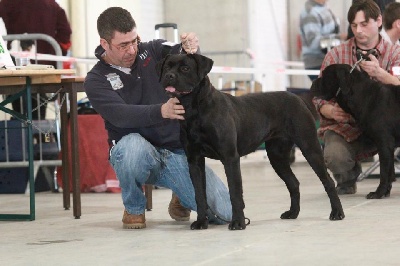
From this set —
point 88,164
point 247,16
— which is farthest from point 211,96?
point 247,16

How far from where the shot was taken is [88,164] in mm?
6426

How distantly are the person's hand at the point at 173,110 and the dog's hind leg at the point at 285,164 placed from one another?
657 millimetres

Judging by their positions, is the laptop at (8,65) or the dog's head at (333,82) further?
the dog's head at (333,82)

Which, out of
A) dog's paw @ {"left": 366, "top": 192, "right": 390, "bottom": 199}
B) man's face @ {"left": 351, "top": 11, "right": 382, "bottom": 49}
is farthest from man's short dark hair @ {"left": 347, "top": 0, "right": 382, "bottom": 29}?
dog's paw @ {"left": 366, "top": 192, "right": 390, "bottom": 199}

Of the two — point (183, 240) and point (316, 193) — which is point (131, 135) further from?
point (316, 193)

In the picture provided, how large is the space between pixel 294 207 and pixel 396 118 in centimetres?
130

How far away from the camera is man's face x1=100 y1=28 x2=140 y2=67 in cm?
409

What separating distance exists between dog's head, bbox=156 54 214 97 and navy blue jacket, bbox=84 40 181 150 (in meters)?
0.47

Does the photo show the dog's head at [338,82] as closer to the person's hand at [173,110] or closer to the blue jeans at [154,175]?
the blue jeans at [154,175]

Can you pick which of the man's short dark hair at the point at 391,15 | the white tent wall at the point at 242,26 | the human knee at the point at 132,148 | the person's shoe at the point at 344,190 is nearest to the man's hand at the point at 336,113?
the person's shoe at the point at 344,190

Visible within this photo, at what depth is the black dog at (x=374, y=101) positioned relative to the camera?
5.25 meters

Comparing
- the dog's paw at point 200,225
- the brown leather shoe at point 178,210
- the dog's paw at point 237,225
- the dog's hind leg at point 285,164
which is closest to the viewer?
the dog's paw at point 237,225

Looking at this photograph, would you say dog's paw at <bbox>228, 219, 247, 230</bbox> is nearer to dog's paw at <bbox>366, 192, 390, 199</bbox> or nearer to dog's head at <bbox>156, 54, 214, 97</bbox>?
dog's head at <bbox>156, 54, 214, 97</bbox>

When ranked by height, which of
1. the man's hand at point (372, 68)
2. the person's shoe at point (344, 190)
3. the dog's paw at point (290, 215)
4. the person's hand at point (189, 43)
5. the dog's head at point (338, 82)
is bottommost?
the person's shoe at point (344, 190)
